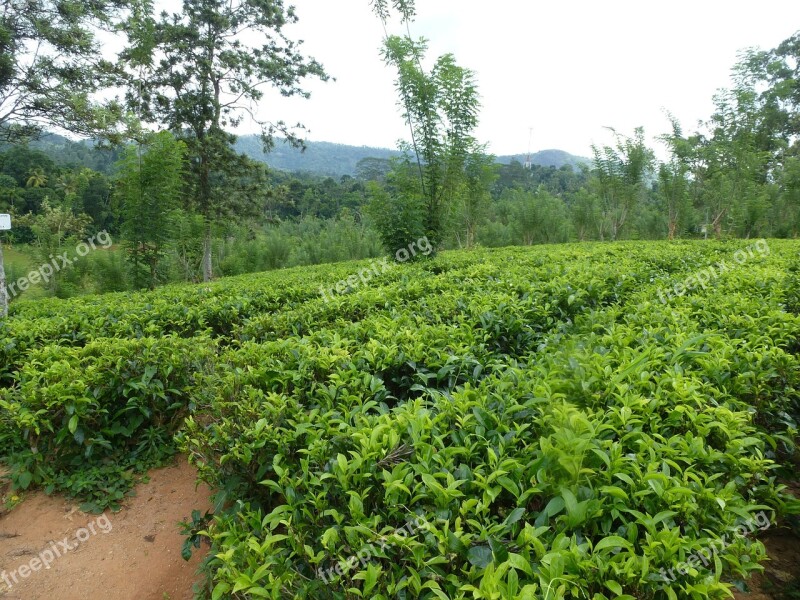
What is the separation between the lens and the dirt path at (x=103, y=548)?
84.6 inches

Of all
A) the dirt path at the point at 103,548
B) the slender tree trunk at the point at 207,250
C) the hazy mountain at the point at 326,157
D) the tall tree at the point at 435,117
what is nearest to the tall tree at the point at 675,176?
the tall tree at the point at 435,117

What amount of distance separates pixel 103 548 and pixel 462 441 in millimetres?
2166

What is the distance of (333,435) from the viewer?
1.77 metres

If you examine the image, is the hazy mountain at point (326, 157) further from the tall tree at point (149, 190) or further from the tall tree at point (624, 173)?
the tall tree at point (149, 190)

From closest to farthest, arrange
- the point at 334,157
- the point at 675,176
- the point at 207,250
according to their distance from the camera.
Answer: the point at 207,250 < the point at 675,176 < the point at 334,157

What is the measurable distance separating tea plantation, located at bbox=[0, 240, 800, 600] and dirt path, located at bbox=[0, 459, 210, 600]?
0.15 m

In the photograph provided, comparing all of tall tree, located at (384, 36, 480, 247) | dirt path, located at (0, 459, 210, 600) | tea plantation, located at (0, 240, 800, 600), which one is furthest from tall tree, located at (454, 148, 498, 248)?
dirt path, located at (0, 459, 210, 600)

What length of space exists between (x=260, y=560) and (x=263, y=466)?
534 mm

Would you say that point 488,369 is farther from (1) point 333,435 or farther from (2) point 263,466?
(2) point 263,466

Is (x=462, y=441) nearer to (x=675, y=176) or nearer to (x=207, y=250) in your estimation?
(x=207, y=250)

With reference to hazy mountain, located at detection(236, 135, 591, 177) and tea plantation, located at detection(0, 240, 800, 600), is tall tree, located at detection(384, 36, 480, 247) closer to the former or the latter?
tea plantation, located at detection(0, 240, 800, 600)

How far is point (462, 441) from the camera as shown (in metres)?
1.70

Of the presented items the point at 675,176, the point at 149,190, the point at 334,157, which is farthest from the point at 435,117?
the point at 334,157

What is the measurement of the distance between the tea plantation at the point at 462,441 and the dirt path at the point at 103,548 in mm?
154
